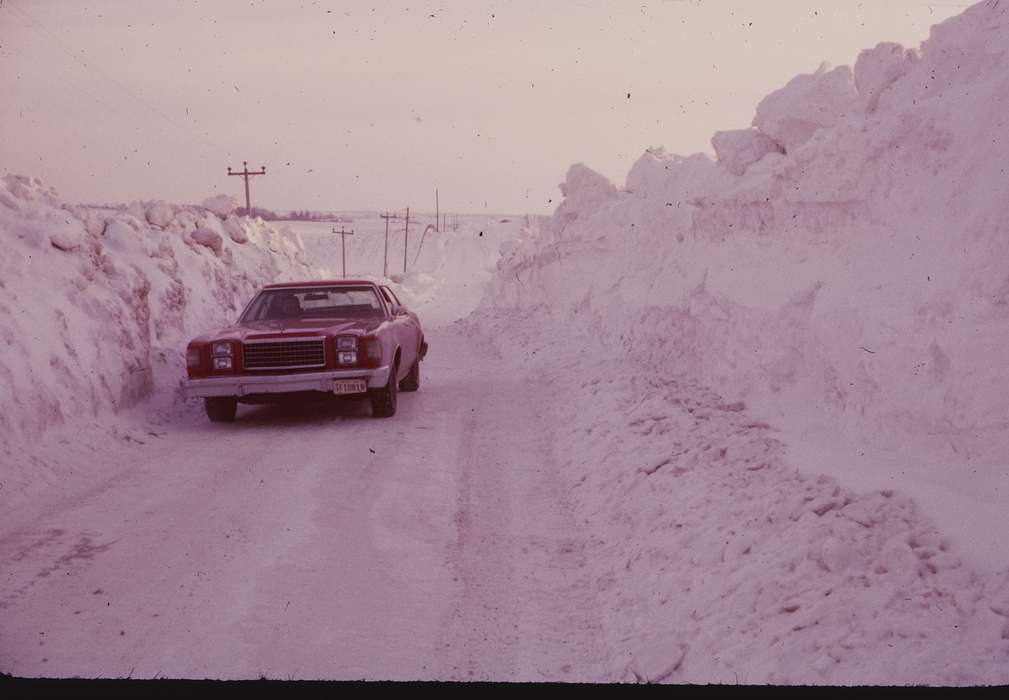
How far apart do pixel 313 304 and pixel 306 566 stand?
5.96 metres

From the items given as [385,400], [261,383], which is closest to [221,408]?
[261,383]

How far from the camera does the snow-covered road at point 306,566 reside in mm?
4023

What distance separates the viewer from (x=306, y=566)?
16.7 feet

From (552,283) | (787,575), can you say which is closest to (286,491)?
(787,575)

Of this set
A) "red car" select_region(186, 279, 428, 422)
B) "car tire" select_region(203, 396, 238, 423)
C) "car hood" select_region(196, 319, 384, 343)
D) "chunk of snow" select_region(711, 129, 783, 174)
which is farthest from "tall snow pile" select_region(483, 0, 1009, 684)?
"car tire" select_region(203, 396, 238, 423)

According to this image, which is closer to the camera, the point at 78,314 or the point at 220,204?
the point at 78,314

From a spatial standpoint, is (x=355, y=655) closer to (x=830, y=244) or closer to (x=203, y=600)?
(x=203, y=600)

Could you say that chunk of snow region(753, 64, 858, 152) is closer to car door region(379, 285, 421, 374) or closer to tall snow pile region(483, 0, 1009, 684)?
tall snow pile region(483, 0, 1009, 684)

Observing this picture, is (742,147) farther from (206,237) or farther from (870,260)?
(206,237)

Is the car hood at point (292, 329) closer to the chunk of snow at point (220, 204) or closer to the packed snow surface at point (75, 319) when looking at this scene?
the packed snow surface at point (75, 319)

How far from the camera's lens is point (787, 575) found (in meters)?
4.10

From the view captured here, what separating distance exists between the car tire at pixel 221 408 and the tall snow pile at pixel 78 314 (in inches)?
34.7

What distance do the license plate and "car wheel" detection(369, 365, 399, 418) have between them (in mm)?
185

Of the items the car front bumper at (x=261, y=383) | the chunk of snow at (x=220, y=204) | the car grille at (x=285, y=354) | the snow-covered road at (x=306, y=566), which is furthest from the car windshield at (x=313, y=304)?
the chunk of snow at (x=220, y=204)
